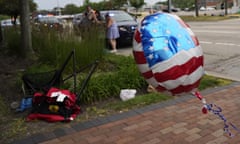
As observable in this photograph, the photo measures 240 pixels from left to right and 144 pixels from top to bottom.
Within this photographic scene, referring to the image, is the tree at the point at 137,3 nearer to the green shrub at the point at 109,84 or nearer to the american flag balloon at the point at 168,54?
the green shrub at the point at 109,84

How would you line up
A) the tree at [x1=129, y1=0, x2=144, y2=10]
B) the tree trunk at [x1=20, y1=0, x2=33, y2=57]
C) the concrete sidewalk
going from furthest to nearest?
1. the tree at [x1=129, y1=0, x2=144, y2=10]
2. the tree trunk at [x1=20, y1=0, x2=33, y2=57]
3. the concrete sidewalk

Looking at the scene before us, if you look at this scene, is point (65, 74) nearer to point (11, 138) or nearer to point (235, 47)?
point (11, 138)

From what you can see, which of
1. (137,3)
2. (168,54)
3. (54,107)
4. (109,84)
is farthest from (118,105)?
(137,3)

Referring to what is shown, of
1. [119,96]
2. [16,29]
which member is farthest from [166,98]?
[16,29]

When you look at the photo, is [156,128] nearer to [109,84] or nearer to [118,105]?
[118,105]

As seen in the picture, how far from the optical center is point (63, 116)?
434 centimetres

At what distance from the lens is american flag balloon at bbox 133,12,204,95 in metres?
2.05

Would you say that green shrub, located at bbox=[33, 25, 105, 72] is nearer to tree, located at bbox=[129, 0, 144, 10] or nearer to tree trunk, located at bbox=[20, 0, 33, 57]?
tree trunk, located at bbox=[20, 0, 33, 57]

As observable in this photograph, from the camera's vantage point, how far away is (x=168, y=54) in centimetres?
204

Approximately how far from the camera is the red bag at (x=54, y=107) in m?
4.33

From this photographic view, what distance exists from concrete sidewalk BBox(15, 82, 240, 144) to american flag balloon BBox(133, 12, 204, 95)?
5.34 ft

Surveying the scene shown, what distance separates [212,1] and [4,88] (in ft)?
356

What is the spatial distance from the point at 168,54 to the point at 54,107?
2690mm

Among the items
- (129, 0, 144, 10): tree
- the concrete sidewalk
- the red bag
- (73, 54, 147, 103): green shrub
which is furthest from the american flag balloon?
(129, 0, 144, 10): tree
